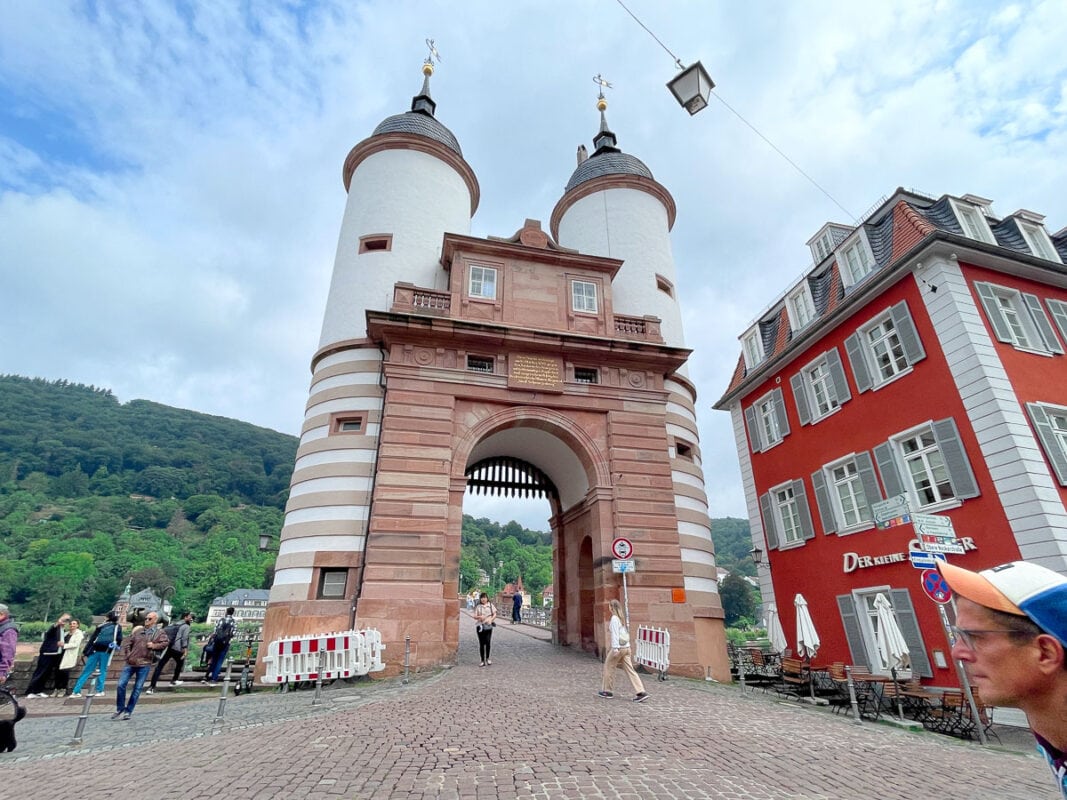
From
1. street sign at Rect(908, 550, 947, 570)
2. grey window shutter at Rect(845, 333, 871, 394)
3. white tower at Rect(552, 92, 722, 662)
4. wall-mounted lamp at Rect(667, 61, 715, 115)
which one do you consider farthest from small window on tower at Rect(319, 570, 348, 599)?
grey window shutter at Rect(845, 333, 871, 394)

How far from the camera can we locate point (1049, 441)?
41.7 feet

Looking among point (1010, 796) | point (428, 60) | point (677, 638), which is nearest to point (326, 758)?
point (1010, 796)

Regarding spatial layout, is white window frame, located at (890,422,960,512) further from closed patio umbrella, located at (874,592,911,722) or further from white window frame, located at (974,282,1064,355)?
closed patio umbrella, located at (874,592,911,722)

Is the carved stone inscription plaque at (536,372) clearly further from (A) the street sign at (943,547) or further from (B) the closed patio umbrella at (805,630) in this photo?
(A) the street sign at (943,547)

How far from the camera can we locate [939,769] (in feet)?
22.1

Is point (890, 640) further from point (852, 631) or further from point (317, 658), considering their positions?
point (317, 658)

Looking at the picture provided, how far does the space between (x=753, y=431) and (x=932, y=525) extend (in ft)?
43.7

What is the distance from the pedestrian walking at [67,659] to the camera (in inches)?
518

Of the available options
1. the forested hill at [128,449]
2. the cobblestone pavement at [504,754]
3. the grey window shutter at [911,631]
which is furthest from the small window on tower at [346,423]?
the forested hill at [128,449]

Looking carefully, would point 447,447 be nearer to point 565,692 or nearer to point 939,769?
point 565,692

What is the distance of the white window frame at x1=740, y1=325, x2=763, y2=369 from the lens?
22.8 metres

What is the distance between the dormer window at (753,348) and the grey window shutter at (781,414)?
224 centimetres

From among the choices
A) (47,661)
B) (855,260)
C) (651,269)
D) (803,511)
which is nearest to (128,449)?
(47,661)

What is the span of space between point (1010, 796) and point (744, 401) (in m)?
18.3
